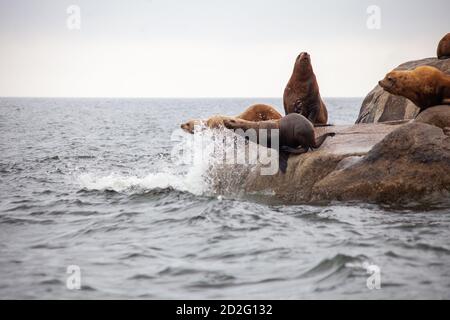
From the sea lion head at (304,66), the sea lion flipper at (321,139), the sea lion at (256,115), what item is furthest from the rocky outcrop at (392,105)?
the sea lion flipper at (321,139)

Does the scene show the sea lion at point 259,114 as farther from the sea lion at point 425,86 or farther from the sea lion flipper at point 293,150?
the sea lion at point 425,86

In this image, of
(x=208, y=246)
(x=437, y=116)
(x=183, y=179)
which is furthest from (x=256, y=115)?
(x=208, y=246)

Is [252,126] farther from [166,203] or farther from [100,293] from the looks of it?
[100,293]

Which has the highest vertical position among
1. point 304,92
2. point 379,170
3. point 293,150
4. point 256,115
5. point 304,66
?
point 304,66

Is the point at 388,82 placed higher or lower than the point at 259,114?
higher

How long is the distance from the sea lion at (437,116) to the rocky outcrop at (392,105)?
3.39 metres

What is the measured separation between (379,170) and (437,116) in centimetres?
167

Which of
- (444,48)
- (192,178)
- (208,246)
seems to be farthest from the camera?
(444,48)

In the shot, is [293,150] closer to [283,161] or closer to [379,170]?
[283,161]

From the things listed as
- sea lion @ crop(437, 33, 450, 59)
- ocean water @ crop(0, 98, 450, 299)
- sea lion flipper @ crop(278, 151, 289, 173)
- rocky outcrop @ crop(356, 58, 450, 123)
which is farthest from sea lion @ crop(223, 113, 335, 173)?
sea lion @ crop(437, 33, 450, 59)

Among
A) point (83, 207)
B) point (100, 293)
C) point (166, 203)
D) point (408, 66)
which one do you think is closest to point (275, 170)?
point (166, 203)

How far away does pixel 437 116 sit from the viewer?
33.2 ft

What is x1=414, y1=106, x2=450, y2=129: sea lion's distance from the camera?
1002 centimetres

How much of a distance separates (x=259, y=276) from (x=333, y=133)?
500 cm
